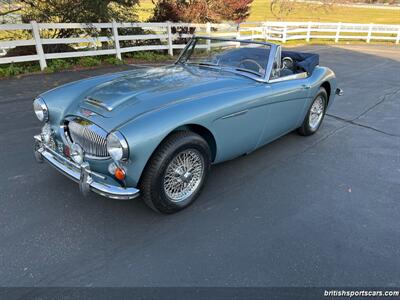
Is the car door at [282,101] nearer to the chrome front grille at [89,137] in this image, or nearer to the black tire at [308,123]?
the black tire at [308,123]

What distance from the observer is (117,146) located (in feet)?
7.93

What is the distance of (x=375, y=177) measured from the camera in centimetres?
385

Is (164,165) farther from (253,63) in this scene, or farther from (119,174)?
(253,63)

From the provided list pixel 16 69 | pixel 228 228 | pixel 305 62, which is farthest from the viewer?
pixel 16 69

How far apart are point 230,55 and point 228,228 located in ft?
7.70

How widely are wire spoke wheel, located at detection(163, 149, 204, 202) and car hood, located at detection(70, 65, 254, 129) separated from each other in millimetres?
518

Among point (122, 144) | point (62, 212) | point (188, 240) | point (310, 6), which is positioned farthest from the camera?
point (310, 6)

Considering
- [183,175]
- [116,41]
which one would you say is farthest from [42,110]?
[116,41]

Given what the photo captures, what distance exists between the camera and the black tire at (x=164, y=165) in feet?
8.66

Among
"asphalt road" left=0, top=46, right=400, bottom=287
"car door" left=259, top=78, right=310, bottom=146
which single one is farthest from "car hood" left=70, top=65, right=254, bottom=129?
"asphalt road" left=0, top=46, right=400, bottom=287

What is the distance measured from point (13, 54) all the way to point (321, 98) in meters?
9.25

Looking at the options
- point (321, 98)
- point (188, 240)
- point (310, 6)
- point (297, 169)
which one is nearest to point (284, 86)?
point (297, 169)

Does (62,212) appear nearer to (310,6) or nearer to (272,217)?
(272,217)
